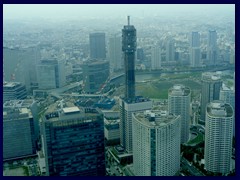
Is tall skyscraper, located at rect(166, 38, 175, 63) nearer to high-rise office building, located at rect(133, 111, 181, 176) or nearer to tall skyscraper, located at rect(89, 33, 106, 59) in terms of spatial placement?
tall skyscraper, located at rect(89, 33, 106, 59)

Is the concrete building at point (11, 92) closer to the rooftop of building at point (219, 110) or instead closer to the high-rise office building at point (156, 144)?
the high-rise office building at point (156, 144)

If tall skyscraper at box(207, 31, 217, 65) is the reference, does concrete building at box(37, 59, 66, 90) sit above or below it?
below

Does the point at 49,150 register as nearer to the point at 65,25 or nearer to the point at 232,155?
the point at 232,155

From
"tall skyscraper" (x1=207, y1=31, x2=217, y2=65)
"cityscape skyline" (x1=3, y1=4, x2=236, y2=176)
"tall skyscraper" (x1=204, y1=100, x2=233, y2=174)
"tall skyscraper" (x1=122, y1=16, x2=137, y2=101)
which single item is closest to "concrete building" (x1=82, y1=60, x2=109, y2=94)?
"cityscape skyline" (x1=3, y1=4, x2=236, y2=176)

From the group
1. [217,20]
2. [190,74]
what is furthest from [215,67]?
[217,20]

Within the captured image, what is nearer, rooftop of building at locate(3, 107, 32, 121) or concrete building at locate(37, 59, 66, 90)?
rooftop of building at locate(3, 107, 32, 121)

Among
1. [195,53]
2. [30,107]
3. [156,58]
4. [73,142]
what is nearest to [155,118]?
[73,142]
